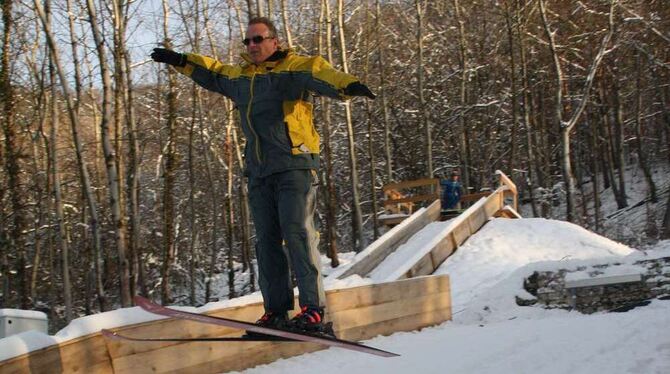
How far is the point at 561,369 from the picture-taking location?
3.55 metres

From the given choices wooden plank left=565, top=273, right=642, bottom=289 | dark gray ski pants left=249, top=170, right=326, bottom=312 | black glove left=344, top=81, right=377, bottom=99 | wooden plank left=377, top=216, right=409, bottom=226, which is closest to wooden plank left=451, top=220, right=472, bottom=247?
wooden plank left=377, top=216, right=409, bottom=226

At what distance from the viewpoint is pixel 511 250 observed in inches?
504

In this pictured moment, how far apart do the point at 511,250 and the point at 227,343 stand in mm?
9631

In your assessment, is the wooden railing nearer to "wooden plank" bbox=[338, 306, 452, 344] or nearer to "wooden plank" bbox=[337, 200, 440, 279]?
"wooden plank" bbox=[337, 200, 440, 279]

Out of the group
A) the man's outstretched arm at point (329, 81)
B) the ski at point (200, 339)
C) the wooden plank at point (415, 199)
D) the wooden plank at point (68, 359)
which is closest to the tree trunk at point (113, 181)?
the wooden plank at point (415, 199)

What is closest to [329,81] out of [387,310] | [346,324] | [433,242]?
[346,324]

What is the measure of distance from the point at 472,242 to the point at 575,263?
4.93m

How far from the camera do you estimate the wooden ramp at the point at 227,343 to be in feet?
11.1

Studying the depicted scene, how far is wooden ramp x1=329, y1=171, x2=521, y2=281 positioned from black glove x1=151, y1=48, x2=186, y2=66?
568 cm

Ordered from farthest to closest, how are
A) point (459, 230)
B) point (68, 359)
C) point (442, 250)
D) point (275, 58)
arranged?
point (459, 230) → point (442, 250) → point (275, 58) → point (68, 359)

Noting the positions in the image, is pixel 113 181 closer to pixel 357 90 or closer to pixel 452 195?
pixel 452 195

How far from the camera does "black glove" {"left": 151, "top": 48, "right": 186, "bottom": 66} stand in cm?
389

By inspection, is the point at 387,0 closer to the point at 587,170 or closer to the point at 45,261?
the point at 587,170

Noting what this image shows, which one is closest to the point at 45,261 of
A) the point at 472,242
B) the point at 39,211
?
the point at 39,211
